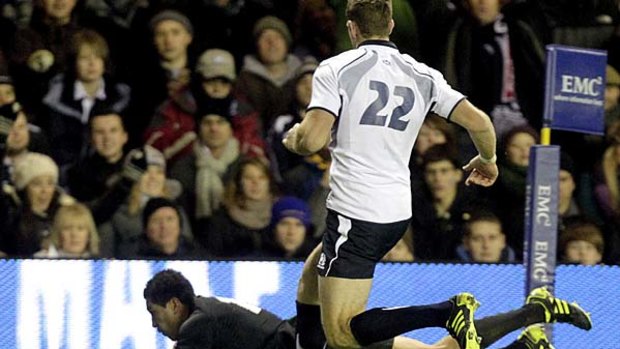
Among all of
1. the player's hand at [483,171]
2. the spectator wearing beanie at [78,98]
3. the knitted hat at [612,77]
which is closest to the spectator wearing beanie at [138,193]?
the spectator wearing beanie at [78,98]

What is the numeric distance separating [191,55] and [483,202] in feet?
5.97

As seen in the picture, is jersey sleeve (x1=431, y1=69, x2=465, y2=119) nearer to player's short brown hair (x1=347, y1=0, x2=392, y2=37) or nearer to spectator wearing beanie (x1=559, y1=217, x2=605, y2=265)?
player's short brown hair (x1=347, y1=0, x2=392, y2=37)

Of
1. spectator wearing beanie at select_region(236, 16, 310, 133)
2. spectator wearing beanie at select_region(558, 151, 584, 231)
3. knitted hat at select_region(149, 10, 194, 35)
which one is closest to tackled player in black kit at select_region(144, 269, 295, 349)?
spectator wearing beanie at select_region(236, 16, 310, 133)

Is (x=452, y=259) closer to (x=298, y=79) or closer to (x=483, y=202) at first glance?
(x=483, y=202)

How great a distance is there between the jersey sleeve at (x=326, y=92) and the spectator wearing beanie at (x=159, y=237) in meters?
2.49

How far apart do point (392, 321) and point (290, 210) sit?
2443 mm

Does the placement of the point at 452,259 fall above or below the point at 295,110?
below

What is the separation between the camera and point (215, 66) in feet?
30.0

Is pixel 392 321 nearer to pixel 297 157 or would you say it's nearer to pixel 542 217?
pixel 542 217

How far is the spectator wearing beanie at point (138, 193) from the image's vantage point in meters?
8.74

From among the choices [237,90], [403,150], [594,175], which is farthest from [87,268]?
[594,175]

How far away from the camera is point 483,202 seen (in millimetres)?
9188

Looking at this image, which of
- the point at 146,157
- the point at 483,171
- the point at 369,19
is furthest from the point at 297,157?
the point at 369,19

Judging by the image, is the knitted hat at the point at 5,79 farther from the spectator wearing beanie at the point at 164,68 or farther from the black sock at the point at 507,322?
the black sock at the point at 507,322
